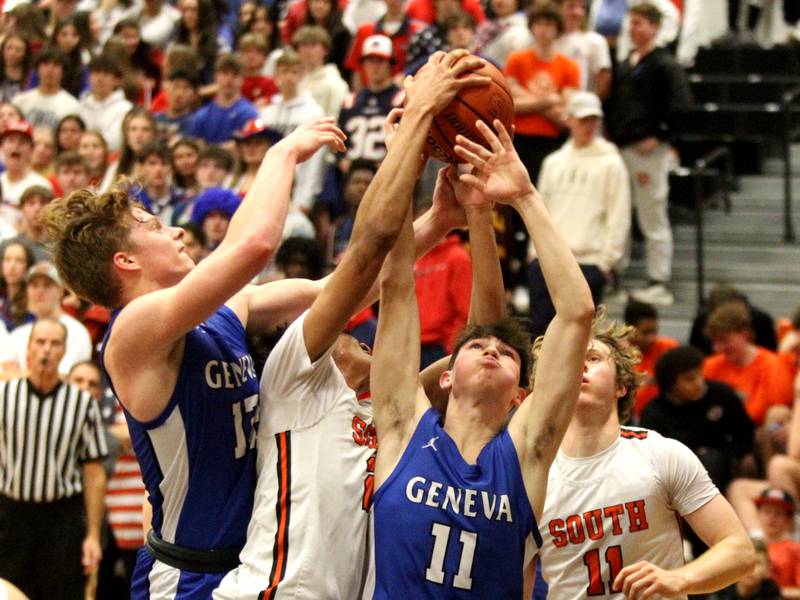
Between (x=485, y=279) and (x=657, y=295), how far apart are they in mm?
5884

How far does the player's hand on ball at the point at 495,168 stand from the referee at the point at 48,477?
189 inches

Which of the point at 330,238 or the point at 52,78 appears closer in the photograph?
the point at 330,238

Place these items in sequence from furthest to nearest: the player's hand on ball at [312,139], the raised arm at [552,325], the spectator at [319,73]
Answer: the spectator at [319,73]
the player's hand on ball at [312,139]
the raised arm at [552,325]

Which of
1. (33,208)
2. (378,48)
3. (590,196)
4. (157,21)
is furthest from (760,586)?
(157,21)

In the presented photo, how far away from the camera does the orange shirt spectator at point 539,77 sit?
34.8ft

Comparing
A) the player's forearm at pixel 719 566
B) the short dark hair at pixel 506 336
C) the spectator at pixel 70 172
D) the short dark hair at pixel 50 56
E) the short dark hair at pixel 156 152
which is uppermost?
the short dark hair at pixel 50 56

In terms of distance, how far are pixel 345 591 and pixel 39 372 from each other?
15.5ft

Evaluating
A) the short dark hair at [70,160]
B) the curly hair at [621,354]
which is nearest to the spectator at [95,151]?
the short dark hair at [70,160]

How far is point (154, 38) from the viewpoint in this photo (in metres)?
14.2

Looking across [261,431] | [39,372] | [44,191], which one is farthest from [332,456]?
[44,191]

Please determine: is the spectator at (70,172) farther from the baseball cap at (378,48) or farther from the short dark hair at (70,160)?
the baseball cap at (378,48)

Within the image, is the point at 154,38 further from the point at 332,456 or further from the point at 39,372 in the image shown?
the point at 332,456

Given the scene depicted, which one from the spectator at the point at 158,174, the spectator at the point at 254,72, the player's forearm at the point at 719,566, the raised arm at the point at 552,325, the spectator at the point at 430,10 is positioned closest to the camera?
the raised arm at the point at 552,325

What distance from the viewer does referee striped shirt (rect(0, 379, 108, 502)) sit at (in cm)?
862
